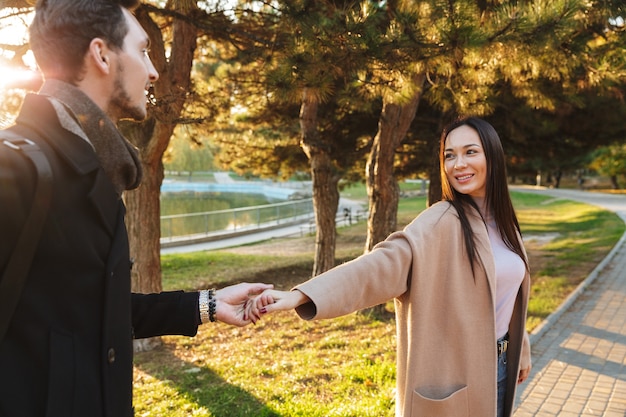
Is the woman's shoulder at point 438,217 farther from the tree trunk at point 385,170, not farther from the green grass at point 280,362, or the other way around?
the tree trunk at point 385,170

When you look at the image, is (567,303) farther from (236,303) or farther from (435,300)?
(236,303)

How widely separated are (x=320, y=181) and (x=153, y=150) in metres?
3.56

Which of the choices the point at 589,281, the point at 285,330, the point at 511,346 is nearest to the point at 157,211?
the point at 285,330

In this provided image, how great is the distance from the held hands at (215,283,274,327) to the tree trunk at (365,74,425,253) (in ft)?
18.7

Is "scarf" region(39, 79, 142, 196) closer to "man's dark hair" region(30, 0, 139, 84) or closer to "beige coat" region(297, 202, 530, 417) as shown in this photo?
"man's dark hair" region(30, 0, 139, 84)

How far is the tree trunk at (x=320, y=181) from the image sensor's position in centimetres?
928

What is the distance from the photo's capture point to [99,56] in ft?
4.87

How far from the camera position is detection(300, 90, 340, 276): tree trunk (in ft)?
30.5

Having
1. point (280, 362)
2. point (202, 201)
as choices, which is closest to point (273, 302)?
point (280, 362)

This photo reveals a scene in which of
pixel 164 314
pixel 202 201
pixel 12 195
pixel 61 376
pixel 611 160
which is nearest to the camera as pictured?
pixel 12 195

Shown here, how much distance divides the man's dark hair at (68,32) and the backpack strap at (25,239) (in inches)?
11.9

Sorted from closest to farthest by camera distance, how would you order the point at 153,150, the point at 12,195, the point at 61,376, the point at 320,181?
the point at 12,195 < the point at 61,376 < the point at 153,150 < the point at 320,181

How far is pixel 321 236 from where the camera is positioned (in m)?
9.80

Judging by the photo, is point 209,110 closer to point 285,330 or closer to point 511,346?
point 285,330
